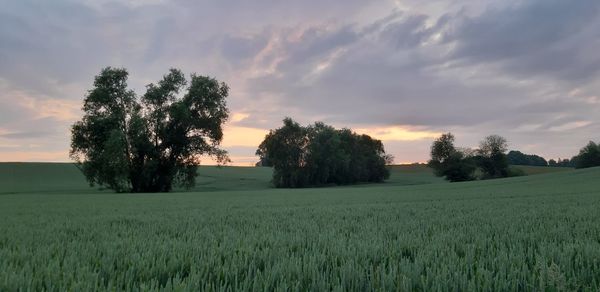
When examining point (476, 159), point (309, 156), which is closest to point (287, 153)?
point (309, 156)

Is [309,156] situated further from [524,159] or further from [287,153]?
[524,159]

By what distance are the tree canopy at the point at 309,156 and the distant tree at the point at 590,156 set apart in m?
65.1

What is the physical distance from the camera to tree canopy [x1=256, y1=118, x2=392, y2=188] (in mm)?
75625

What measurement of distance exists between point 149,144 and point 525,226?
47.5 metres

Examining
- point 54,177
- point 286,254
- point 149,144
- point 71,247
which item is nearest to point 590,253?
point 286,254

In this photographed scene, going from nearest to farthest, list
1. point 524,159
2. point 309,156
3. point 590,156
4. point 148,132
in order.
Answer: point 148,132
point 309,156
point 590,156
point 524,159

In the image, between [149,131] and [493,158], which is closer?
[149,131]

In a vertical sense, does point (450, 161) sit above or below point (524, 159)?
below

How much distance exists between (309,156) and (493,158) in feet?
185

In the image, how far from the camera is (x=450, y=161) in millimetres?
99000

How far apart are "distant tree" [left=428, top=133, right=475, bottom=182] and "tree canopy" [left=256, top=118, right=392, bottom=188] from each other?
72.8ft

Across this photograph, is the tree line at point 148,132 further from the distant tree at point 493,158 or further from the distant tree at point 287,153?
the distant tree at point 493,158

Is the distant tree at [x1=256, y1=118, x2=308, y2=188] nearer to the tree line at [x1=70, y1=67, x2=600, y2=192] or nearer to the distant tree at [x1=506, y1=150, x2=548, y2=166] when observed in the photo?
the tree line at [x1=70, y1=67, x2=600, y2=192]

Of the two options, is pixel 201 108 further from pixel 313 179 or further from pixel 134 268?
pixel 134 268
